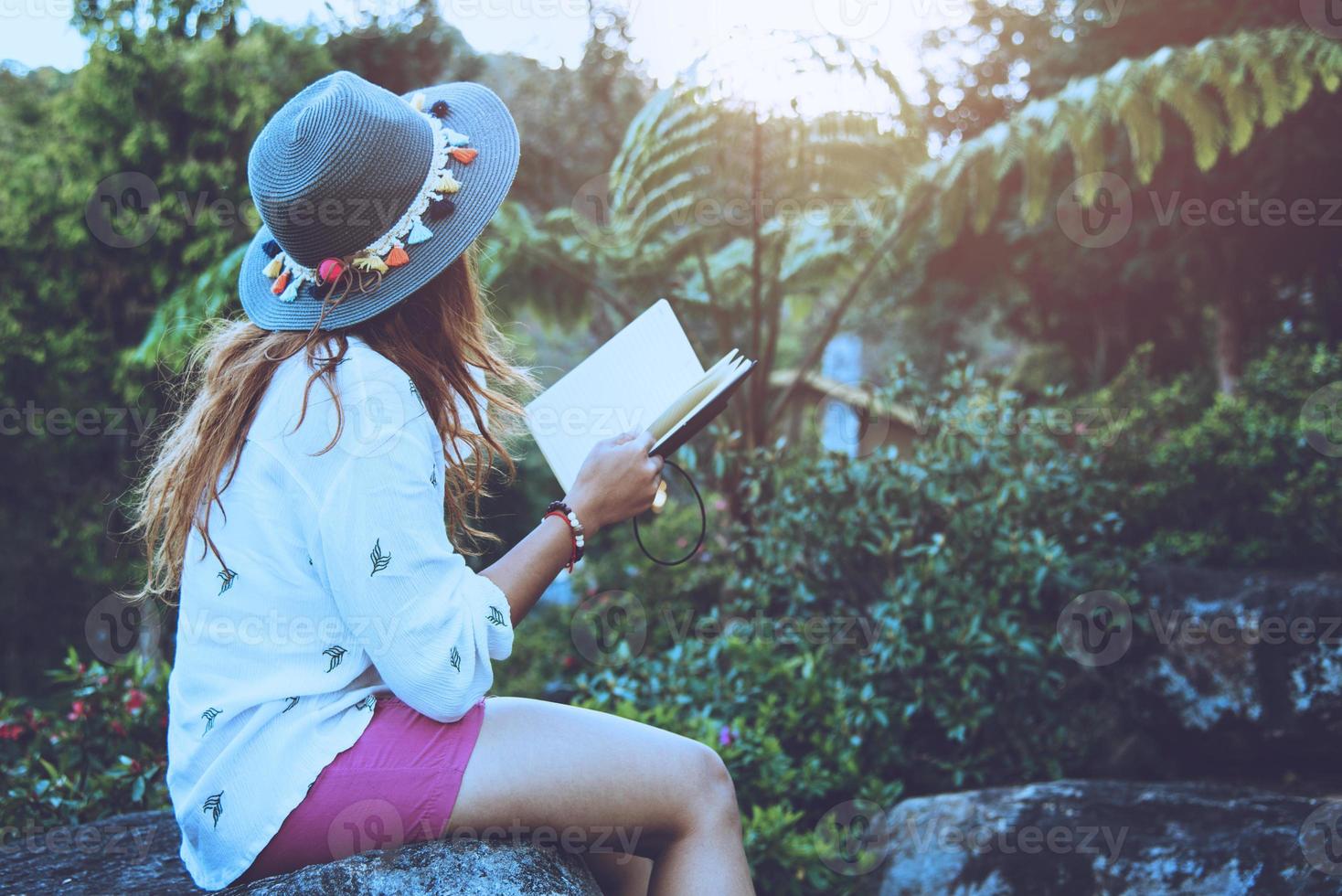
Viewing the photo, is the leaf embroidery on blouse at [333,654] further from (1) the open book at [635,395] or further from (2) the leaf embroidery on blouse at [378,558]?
(1) the open book at [635,395]

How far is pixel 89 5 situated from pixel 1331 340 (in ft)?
41.5

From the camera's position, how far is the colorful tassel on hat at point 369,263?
1545 mm

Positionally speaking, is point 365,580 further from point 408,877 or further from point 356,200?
point 356,200

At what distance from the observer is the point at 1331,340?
11.4 meters

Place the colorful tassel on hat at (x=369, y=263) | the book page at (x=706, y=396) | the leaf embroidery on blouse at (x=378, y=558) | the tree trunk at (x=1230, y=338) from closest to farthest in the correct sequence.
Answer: the leaf embroidery on blouse at (x=378, y=558), the colorful tassel on hat at (x=369, y=263), the book page at (x=706, y=396), the tree trunk at (x=1230, y=338)

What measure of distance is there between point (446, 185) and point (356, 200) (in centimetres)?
16

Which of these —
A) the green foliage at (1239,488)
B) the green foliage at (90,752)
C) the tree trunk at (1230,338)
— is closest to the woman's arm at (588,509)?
the green foliage at (90,752)

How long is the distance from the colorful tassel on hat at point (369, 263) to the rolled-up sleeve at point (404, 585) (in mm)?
319

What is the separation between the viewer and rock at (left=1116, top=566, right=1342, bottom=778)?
11.8 feet

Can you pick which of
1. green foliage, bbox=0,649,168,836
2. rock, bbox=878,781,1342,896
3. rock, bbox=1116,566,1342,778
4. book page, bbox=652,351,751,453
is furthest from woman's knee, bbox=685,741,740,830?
rock, bbox=1116,566,1342,778

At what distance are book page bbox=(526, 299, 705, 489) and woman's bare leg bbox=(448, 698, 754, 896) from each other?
17.2 inches

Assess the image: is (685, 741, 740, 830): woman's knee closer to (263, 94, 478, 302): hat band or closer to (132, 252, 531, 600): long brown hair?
(132, 252, 531, 600): long brown hair

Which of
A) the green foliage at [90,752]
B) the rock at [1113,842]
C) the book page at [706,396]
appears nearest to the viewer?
the book page at [706,396]

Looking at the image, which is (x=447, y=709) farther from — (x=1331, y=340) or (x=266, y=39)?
(x=1331, y=340)
